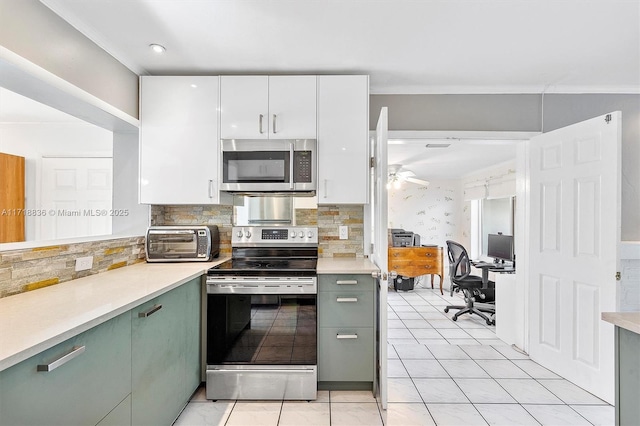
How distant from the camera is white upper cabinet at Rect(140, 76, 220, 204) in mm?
2453

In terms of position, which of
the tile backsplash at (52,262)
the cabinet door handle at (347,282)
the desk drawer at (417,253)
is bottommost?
the desk drawer at (417,253)

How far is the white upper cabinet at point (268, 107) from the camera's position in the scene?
2.44 m

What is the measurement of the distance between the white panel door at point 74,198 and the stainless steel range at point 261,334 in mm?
936

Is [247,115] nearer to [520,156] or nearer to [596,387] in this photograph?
[520,156]

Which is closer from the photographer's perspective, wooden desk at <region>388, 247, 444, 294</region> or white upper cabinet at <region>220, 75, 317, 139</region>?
white upper cabinet at <region>220, 75, 317, 139</region>

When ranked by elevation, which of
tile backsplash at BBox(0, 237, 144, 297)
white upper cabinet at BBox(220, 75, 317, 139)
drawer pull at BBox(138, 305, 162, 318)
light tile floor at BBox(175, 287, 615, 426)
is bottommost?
light tile floor at BBox(175, 287, 615, 426)

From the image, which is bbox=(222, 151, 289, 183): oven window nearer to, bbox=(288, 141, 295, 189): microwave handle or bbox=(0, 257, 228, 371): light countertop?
bbox=(288, 141, 295, 189): microwave handle

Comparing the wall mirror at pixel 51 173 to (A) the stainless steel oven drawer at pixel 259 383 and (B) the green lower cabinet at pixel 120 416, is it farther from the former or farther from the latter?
(A) the stainless steel oven drawer at pixel 259 383

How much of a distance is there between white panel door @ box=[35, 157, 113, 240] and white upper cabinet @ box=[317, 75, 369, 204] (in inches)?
62.6

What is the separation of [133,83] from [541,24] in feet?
8.73

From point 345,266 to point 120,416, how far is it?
147cm

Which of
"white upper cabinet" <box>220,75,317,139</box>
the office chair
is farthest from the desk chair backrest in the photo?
"white upper cabinet" <box>220,75,317,139</box>

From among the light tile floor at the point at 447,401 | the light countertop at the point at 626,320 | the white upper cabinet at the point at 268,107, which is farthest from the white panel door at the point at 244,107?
the light countertop at the point at 626,320

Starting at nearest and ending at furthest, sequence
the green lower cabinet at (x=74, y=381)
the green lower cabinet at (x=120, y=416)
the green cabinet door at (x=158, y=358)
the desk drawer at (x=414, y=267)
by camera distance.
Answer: the green lower cabinet at (x=74, y=381) → the green lower cabinet at (x=120, y=416) → the green cabinet door at (x=158, y=358) → the desk drawer at (x=414, y=267)
